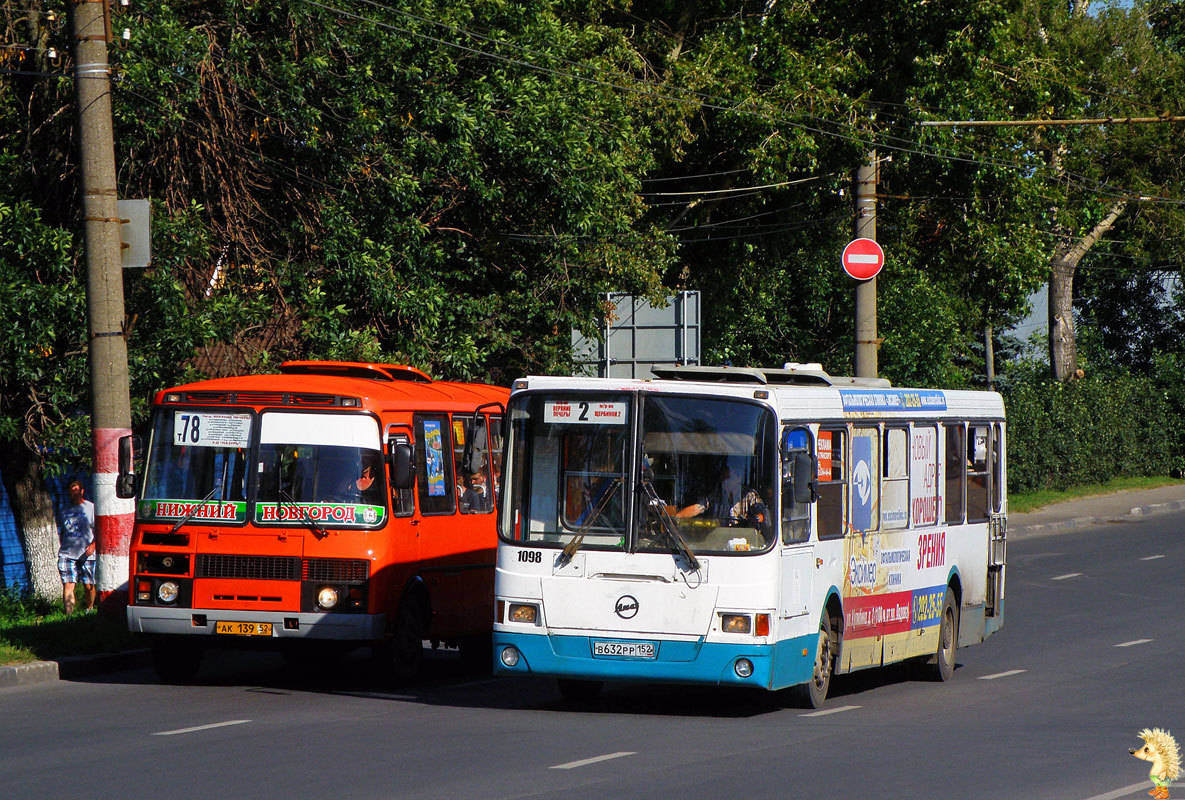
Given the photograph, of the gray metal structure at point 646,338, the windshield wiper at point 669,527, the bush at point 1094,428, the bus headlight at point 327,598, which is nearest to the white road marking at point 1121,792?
the windshield wiper at point 669,527

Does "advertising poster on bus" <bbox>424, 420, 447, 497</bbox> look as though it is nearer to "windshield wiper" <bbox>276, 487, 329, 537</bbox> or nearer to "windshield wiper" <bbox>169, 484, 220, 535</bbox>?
"windshield wiper" <bbox>276, 487, 329, 537</bbox>

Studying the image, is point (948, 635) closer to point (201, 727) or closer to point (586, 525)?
point (586, 525)

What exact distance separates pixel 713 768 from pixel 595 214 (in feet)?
39.7

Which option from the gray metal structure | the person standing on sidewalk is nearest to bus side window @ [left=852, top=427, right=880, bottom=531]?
the person standing on sidewalk

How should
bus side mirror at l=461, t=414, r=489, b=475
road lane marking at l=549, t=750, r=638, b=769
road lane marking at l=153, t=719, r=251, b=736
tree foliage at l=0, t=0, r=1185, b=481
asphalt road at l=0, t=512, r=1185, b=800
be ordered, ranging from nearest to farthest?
asphalt road at l=0, t=512, r=1185, b=800 < road lane marking at l=549, t=750, r=638, b=769 < road lane marking at l=153, t=719, r=251, b=736 < bus side mirror at l=461, t=414, r=489, b=475 < tree foliage at l=0, t=0, r=1185, b=481

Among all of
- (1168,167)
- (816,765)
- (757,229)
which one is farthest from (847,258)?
(1168,167)

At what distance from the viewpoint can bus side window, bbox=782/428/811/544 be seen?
11.3m

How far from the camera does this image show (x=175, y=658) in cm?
1348

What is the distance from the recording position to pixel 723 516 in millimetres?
11180

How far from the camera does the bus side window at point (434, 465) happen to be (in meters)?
14.1

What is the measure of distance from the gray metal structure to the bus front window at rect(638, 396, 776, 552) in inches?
503

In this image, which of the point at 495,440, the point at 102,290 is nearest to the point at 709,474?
the point at 495,440

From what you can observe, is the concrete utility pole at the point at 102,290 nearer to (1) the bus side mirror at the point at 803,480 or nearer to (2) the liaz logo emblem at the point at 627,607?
(2) the liaz logo emblem at the point at 627,607

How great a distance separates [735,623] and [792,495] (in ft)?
3.35
